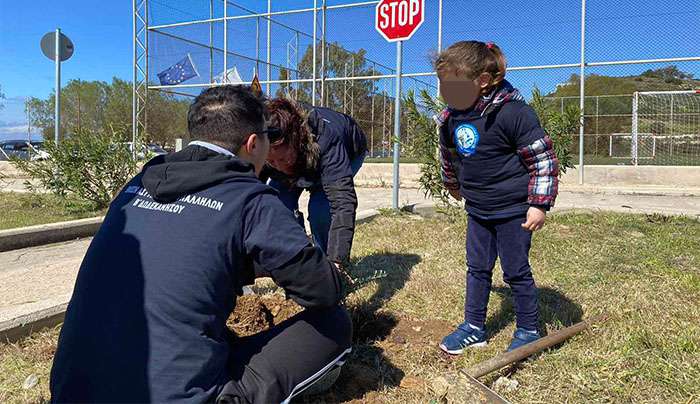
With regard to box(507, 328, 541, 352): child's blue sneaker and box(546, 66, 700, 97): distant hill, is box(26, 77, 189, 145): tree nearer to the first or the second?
box(546, 66, 700, 97): distant hill

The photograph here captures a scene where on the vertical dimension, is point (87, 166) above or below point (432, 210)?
above

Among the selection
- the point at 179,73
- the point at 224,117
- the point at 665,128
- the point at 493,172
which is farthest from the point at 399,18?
the point at 179,73

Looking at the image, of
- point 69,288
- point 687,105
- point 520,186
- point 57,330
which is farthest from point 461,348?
point 687,105

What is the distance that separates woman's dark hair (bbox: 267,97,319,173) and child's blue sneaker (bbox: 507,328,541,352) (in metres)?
1.39

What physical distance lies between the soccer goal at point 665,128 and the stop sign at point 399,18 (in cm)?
837

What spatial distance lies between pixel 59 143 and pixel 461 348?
6.86 m

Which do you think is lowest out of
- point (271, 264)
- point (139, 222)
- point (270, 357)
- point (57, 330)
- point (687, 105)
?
point (57, 330)

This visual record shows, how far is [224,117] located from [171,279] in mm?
556

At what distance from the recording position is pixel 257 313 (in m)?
2.85

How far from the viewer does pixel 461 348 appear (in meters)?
2.72

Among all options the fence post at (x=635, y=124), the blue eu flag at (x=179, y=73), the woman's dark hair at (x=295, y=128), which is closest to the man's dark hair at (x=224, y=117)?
the woman's dark hair at (x=295, y=128)

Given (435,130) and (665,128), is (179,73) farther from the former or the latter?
(665,128)

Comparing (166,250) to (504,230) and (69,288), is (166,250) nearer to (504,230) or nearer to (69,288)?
(504,230)

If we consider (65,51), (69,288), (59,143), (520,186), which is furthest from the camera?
(65,51)
